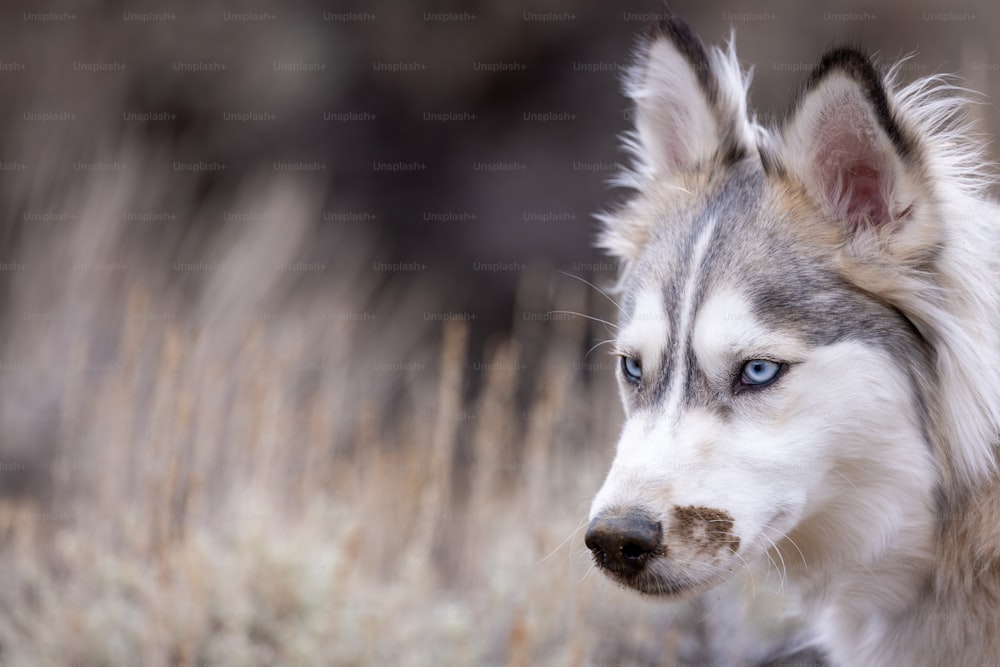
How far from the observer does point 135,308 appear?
3.96m

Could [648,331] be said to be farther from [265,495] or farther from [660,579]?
[265,495]

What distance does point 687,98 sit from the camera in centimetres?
295

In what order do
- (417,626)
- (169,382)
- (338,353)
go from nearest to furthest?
1. (169,382)
2. (417,626)
3. (338,353)

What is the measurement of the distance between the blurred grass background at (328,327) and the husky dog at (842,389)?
921 mm

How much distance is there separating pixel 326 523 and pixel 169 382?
1.33m

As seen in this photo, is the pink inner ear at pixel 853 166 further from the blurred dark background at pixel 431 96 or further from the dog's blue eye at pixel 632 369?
the blurred dark background at pixel 431 96

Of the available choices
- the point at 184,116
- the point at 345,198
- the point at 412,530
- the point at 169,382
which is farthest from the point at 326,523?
the point at 184,116

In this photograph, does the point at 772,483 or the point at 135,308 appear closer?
the point at 772,483

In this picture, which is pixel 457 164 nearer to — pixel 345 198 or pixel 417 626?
pixel 345 198

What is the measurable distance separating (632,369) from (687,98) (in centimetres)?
90

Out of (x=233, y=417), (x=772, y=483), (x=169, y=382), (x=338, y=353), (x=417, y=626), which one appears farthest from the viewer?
(x=338, y=353)

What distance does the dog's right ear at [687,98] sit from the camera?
2873 mm

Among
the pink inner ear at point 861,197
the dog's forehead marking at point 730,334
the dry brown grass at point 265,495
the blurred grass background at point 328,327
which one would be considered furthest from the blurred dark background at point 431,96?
the dog's forehead marking at point 730,334

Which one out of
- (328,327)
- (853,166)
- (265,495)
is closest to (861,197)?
(853,166)
